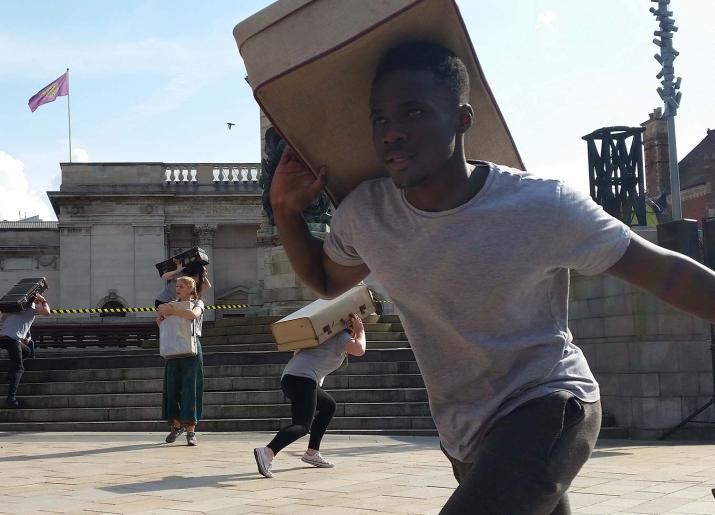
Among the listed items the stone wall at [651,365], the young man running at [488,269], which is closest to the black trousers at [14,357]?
the stone wall at [651,365]

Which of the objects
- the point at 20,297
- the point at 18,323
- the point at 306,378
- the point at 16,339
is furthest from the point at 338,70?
the point at 18,323

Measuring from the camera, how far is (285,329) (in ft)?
26.4

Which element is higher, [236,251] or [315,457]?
[236,251]

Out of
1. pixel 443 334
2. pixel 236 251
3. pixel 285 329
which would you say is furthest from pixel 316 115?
pixel 236 251

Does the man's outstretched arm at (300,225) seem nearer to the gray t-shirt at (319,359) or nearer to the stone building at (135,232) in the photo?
the gray t-shirt at (319,359)

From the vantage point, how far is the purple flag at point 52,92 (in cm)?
4922

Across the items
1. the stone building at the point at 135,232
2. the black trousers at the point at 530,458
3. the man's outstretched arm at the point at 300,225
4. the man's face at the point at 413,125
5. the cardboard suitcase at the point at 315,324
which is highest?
the stone building at the point at 135,232

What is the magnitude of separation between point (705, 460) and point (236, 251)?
49235 mm

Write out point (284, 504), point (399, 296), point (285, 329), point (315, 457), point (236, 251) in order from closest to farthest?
1. point (399, 296)
2. point (284, 504)
3. point (285, 329)
4. point (315, 457)
5. point (236, 251)

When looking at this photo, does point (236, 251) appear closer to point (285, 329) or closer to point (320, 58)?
point (285, 329)

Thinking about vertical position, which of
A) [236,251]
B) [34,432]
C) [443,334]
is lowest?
[34,432]

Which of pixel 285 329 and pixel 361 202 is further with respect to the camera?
pixel 285 329

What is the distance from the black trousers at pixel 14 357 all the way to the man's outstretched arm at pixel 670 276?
1247cm

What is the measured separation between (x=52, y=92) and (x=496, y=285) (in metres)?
50.4
